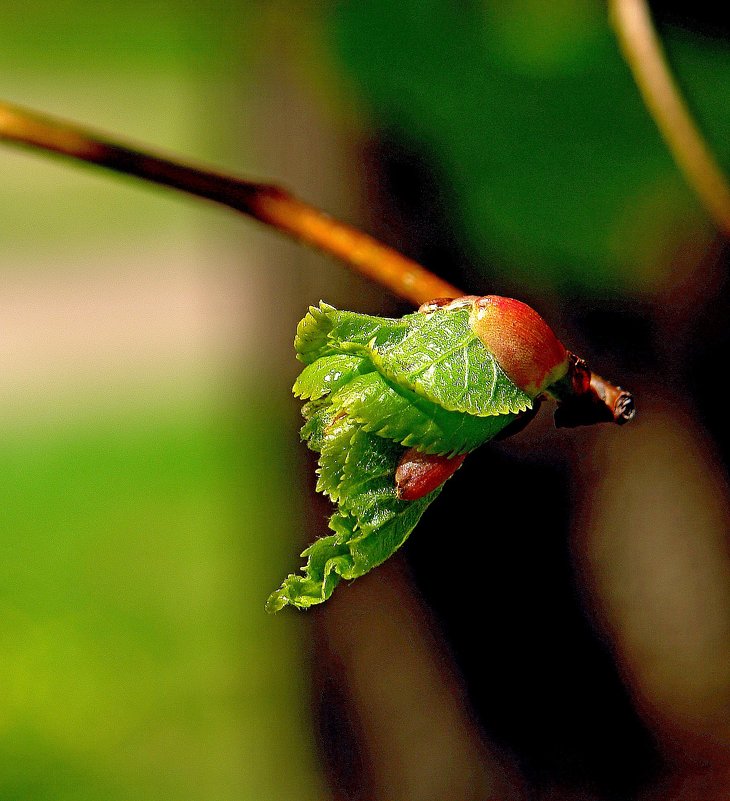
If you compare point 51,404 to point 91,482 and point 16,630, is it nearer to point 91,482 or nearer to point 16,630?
point 91,482

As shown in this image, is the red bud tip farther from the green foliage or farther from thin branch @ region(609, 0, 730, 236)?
thin branch @ region(609, 0, 730, 236)

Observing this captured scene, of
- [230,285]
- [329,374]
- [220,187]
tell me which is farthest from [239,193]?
[230,285]

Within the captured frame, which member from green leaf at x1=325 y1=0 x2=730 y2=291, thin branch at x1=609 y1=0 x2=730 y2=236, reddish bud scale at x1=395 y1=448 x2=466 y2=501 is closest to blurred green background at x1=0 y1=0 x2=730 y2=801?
green leaf at x1=325 y1=0 x2=730 y2=291

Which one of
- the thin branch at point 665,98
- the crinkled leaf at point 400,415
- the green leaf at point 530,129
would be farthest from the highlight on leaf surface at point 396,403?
the green leaf at point 530,129

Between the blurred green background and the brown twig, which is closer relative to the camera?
the brown twig

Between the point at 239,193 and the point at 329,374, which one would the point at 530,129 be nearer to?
the point at 239,193

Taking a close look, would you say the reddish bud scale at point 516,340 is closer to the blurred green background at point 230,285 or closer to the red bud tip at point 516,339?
the red bud tip at point 516,339
